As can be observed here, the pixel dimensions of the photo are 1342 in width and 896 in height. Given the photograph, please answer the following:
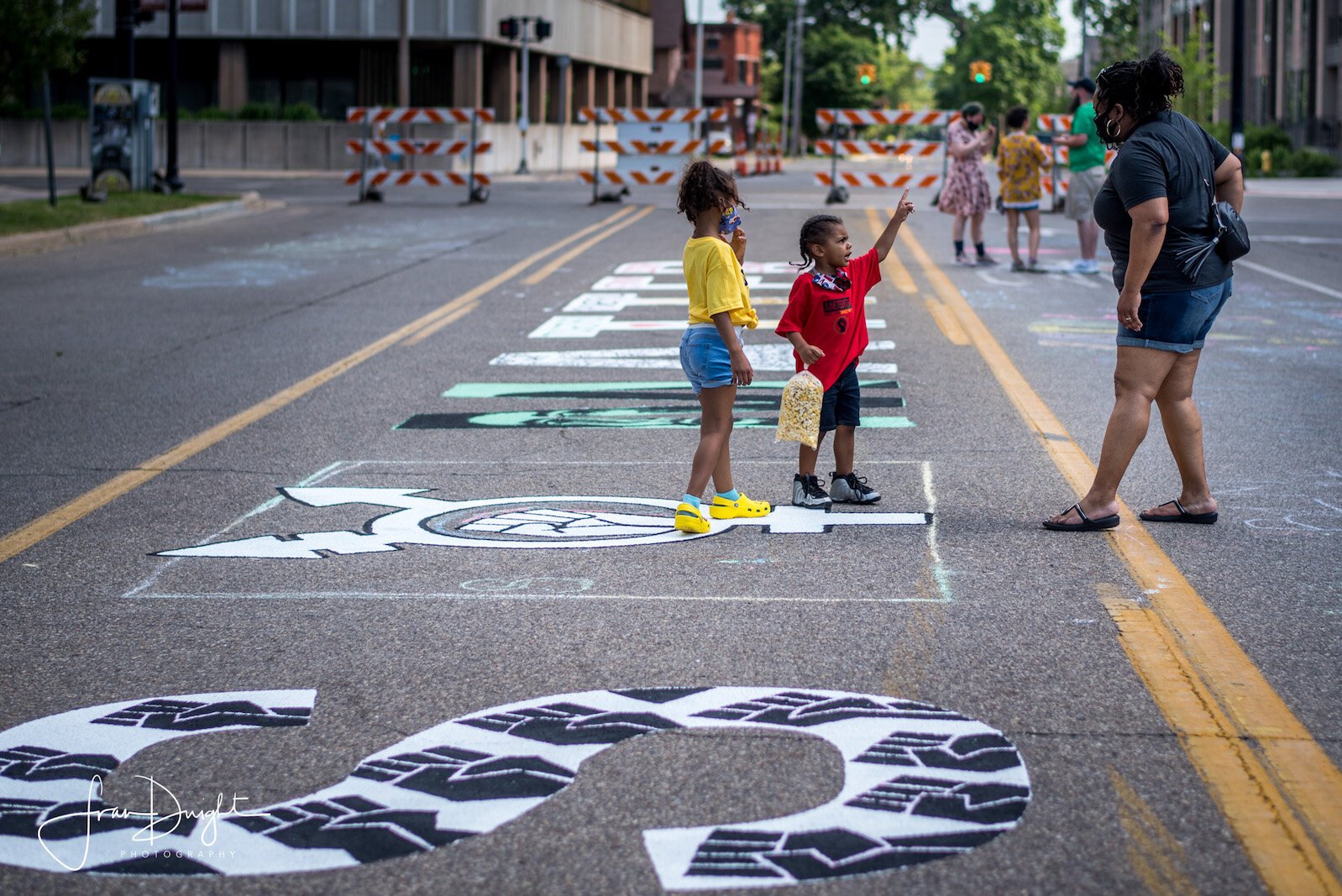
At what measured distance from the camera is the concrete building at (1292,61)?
165 feet

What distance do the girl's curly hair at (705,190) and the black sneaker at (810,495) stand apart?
3.87 feet

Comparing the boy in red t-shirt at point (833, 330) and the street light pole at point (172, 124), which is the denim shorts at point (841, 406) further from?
the street light pole at point (172, 124)

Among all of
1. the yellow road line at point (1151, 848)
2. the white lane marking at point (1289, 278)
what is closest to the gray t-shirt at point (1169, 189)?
the yellow road line at point (1151, 848)

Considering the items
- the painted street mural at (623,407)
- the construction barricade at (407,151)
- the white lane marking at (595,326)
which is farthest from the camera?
the construction barricade at (407,151)

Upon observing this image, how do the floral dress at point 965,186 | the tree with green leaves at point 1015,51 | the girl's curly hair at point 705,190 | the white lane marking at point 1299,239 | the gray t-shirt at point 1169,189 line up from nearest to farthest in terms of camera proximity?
the gray t-shirt at point 1169,189
the girl's curly hair at point 705,190
the floral dress at point 965,186
the white lane marking at point 1299,239
the tree with green leaves at point 1015,51

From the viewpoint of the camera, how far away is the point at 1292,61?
5419 cm

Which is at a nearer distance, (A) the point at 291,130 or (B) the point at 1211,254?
(B) the point at 1211,254

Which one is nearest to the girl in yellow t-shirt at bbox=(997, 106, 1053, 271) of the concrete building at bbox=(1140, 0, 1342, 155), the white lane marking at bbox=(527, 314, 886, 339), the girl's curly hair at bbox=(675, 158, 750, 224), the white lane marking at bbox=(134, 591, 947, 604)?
the white lane marking at bbox=(527, 314, 886, 339)

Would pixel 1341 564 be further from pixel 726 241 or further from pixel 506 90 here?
pixel 506 90

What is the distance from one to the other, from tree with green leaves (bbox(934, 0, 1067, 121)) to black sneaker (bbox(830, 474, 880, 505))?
89.3 m

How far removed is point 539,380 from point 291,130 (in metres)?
36.9

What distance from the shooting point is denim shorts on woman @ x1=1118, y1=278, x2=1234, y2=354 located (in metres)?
6.47

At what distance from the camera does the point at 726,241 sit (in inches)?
258

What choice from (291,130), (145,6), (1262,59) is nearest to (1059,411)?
(145,6)
